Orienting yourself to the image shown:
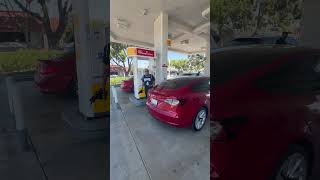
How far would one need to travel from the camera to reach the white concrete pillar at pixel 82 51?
1302 millimetres

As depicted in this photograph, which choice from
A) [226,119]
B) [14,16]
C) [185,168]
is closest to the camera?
[14,16]

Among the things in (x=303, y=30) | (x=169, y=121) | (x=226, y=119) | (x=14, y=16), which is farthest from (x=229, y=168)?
(x=14, y=16)

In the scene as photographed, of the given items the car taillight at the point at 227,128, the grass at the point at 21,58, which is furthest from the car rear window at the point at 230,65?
the grass at the point at 21,58

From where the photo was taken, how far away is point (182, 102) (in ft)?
8.16

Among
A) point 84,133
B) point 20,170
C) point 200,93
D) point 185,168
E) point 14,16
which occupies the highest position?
point 14,16

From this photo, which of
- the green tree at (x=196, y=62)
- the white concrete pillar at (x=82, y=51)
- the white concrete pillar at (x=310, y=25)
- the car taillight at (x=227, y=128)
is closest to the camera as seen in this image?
the white concrete pillar at (x=82, y=51)

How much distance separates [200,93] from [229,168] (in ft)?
Result: 2.77

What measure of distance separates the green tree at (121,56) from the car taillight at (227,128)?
737 mm

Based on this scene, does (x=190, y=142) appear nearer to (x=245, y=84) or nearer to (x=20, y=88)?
(x=245, y=84)

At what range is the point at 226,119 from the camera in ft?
5.39

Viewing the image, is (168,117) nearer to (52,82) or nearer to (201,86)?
(201,86)

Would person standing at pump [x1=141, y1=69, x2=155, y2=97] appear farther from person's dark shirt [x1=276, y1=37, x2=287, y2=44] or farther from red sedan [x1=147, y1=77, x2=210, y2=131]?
person's dark shirt [x1=276, y1=37, x2=287, y2=44]

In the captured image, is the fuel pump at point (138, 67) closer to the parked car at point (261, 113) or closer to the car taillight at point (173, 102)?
the car taillight at point (173, 102)

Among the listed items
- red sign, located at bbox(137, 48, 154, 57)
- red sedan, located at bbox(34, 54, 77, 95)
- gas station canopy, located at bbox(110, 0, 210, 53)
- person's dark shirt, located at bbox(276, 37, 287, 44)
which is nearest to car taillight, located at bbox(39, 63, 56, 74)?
red sedan, located at bbox(34, 54, 77, 95)
